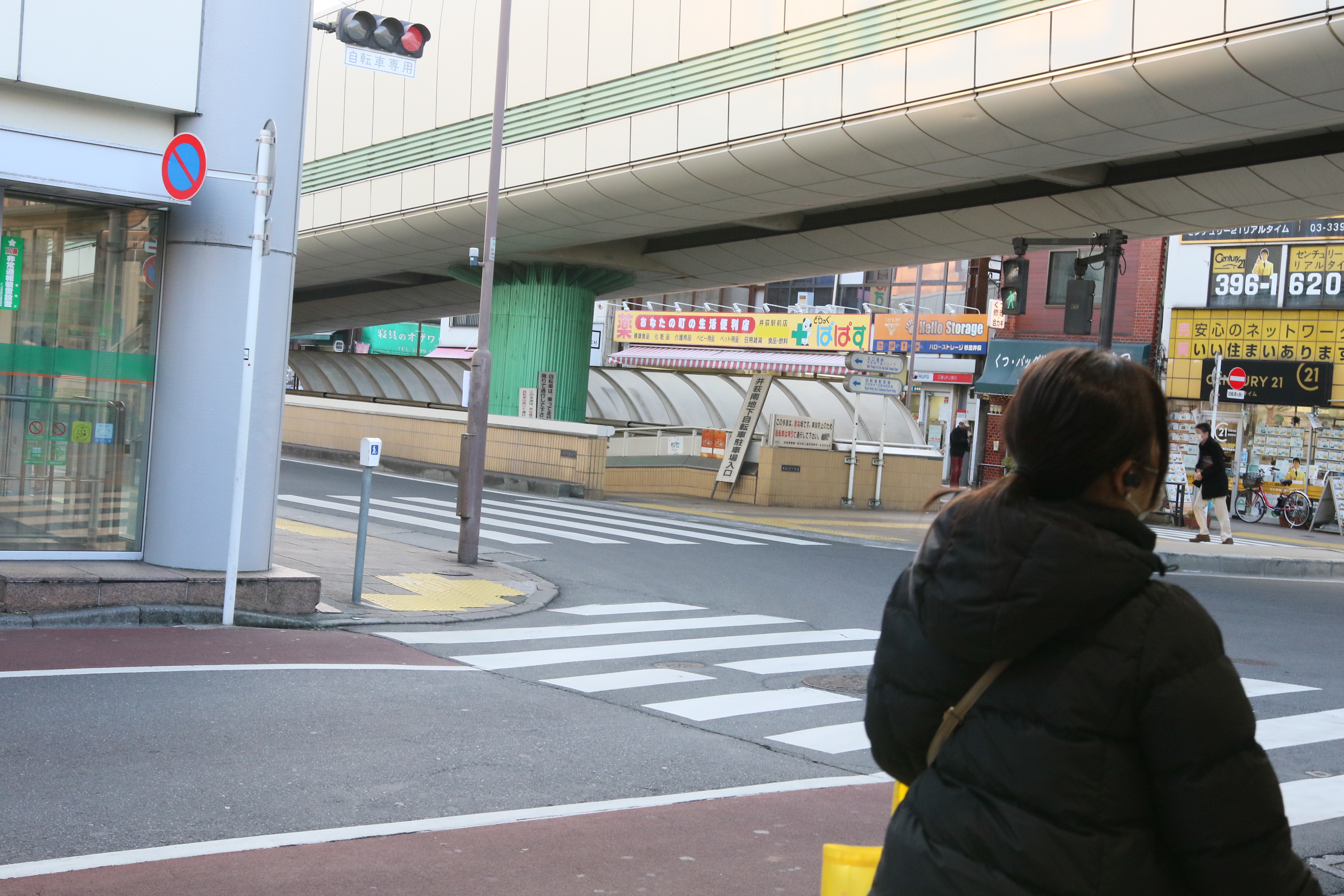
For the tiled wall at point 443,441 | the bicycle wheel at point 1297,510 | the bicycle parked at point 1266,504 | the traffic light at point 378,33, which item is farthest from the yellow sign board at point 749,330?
the traffic light at point 378,33

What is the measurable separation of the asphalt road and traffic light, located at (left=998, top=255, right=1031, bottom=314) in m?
6.33

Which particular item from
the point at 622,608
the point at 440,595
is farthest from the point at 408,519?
the point at 622,608

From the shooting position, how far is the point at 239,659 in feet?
25.8

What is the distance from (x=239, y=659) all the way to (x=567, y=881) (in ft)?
13.5

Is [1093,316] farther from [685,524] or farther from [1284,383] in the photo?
[685,524]

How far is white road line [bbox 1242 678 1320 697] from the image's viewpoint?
8.79 m

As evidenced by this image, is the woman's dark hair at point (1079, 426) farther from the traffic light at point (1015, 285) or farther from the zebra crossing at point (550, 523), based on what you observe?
the traffic light at point (1015, 285)

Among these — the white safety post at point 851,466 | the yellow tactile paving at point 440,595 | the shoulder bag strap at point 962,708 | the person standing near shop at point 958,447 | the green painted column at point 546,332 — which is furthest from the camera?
Answer: the person standing near shop at point 958,447

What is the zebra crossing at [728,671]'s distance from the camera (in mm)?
6965

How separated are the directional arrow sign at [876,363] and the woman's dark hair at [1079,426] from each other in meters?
21.9

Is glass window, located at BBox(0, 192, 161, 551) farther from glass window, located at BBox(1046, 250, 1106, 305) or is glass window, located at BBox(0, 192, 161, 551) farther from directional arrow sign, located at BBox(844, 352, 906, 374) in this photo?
glass window, located at BBox(1046, 250, 1106, 305)

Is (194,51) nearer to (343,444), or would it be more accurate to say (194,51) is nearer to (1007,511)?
(1007,511)

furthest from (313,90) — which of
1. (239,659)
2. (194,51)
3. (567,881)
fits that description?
(567,881)

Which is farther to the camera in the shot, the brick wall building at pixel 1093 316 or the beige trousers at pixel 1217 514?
the brick wall building at pixel 1093 316
